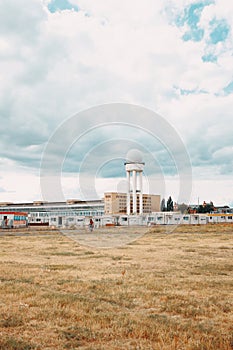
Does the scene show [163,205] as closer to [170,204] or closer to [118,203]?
[170,204]

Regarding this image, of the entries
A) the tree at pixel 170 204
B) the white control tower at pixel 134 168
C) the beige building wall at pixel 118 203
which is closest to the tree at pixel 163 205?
the tree at pixel 170 204

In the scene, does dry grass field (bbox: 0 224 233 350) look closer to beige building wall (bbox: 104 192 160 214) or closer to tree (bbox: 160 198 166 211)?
beige building wall (bbox: 104 192 160 214)

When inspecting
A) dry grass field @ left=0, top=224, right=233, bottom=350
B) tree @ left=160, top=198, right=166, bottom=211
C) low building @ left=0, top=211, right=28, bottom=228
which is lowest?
dry grass field @ left=0, top=224, right=233, bottom=350

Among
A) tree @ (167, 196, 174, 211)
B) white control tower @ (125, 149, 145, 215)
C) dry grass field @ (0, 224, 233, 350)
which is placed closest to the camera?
dry grass field @ (0, 224, 233, 350)

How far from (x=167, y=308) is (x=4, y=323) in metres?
4.06

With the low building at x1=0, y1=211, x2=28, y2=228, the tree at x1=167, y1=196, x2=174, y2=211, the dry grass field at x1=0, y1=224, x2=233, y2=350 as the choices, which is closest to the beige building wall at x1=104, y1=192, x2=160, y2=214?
the tree at x1=167, y1=196, x2=174, y2=211

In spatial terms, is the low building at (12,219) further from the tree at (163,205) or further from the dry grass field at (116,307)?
the tree at (163,205)

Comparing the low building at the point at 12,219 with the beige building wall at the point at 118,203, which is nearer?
the low building at the point at 12,219

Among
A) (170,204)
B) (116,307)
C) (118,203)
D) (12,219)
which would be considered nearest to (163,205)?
(170,204)

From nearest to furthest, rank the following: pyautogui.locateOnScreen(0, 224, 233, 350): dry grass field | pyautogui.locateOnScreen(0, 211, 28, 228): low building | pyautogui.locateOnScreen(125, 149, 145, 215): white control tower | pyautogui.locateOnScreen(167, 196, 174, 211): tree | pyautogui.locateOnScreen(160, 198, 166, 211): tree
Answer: pyautogui.locateOnScreen(0, 224, 233, 350): dry grass field < pyautogui.locateOnScreen(0, 211, 28, 228): low building < pyautogui.locateOnScreen(125, 149, 145, 215): white control tower < pyautogui.locateOnScreen(160, 198, 166, 211): tree < pyautogui.locateOnScreen(167, 196, 174, 211): tree

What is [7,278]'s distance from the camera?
1423 centimetres

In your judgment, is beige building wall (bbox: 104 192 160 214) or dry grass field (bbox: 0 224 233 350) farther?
beige building wall (bbox: 104 192 160 214)

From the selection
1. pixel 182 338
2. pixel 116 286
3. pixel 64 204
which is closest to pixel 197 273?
pixel 116 286

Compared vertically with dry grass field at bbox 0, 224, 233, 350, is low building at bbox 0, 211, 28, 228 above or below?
above
